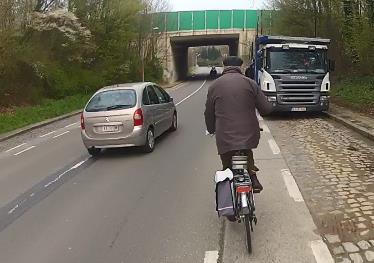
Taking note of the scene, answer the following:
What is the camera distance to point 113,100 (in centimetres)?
1153

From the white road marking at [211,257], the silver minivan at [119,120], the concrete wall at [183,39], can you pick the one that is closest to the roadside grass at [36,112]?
the silver minivan at [119,120]

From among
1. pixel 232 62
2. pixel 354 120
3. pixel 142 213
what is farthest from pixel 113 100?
pixel 354 120

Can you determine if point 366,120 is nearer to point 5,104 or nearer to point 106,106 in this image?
point 106,106

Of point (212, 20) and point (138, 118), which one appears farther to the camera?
point (212, 20)

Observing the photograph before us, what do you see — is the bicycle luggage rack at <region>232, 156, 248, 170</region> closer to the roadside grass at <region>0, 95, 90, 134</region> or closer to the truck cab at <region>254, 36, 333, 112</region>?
the truck cab at <region>254, 36, 333, 112</region>

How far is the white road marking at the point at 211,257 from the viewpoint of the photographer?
4.80 m

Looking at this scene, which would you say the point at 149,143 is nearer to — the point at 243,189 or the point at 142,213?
the point at 142,213

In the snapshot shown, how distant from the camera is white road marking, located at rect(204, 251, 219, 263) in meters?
4.80

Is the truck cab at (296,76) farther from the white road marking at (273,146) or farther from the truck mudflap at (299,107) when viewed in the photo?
the white road marking at (273,146)

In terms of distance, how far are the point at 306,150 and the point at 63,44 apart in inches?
973

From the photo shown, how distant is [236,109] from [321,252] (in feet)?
5.50

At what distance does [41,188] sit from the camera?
8414 millimetres

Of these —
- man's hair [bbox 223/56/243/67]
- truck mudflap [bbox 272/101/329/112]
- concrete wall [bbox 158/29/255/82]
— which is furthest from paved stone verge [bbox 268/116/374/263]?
concrete wall [bbox 158/29/255/82]

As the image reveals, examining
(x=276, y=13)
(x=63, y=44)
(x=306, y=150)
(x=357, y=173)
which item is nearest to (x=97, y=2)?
(x=63, y=44)
